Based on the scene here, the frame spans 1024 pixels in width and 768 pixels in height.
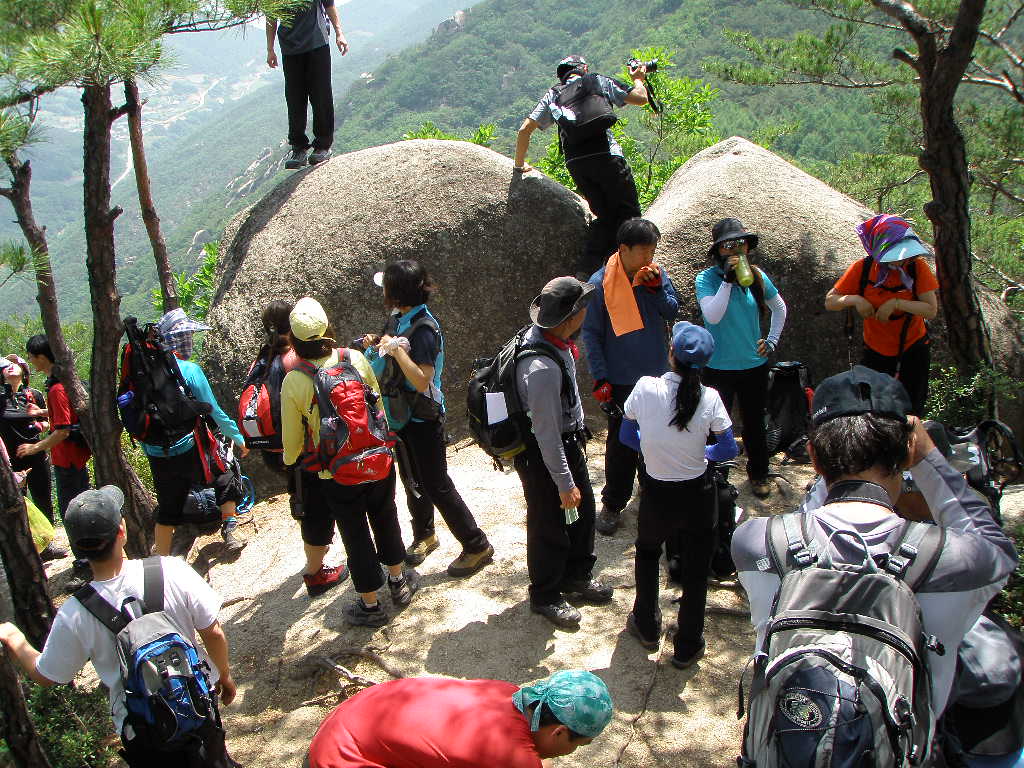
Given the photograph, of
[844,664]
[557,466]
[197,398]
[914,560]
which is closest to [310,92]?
[197,398]

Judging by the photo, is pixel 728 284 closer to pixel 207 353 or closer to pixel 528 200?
pixel 528 200

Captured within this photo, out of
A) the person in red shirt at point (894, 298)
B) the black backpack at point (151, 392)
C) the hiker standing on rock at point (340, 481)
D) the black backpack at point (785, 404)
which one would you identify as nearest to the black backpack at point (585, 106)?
the person in red shirt at point (894, 298)

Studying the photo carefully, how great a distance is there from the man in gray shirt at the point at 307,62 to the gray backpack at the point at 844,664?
6.44m

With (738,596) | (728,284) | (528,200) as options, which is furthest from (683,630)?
(528,200)

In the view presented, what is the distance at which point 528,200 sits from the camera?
7102 mm

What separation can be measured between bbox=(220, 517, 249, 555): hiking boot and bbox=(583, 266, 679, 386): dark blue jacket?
2.99 metres

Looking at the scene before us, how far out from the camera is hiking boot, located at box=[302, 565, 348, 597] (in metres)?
4.65

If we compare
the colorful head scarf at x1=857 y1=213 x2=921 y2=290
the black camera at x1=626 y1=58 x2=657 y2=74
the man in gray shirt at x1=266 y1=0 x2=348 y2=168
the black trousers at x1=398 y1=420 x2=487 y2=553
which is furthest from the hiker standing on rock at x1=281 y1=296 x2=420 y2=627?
the man in gray shirt at x1=266 y1=0 x2=348 y2=168

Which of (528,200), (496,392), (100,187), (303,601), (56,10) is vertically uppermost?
(56,10)

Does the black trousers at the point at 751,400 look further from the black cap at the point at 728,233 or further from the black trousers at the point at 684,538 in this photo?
the black trousers at the point at 684,538

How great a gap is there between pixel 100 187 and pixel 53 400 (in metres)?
2.21

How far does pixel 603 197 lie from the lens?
6.45 m

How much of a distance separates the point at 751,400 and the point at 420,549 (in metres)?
2.42

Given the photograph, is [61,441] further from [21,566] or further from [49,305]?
[21,566]
